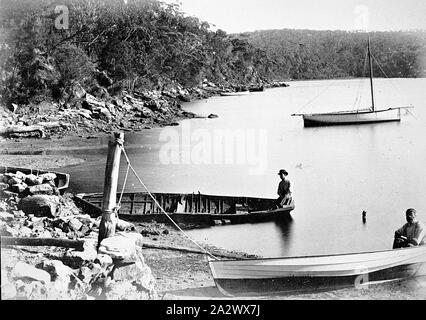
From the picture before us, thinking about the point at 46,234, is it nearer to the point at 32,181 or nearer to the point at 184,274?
the point at 184,274

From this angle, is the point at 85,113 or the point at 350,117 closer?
the point at 85,113

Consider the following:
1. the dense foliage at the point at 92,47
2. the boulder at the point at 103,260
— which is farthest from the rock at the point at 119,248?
the dense foliage at the point at 92,47

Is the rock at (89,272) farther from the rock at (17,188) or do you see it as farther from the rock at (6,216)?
the rock at (17,188)

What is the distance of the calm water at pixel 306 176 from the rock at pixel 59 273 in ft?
27.8

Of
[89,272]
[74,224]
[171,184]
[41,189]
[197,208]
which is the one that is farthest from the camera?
[171,184]

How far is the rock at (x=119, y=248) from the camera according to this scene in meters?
10.3

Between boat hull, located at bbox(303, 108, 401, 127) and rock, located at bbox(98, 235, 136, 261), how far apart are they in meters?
47.1

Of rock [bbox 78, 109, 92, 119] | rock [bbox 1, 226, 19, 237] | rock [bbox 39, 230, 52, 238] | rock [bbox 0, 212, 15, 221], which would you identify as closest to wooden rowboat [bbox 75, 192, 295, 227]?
rock [bbox 0, 212, 15, 221]

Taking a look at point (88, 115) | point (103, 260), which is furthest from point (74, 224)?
point (88, 115)

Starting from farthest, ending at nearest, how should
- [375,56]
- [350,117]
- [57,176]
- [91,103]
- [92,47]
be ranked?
1. [375,56]
2. [350,117]
3. [92,47]
4. [91,103]
5. [57,176]

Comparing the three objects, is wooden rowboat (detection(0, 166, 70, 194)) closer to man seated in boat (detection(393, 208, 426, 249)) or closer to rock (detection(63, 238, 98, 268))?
rock (detection(63, 238, 98, 268))

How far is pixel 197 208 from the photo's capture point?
20.2 m

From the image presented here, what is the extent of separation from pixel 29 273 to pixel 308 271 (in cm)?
685
